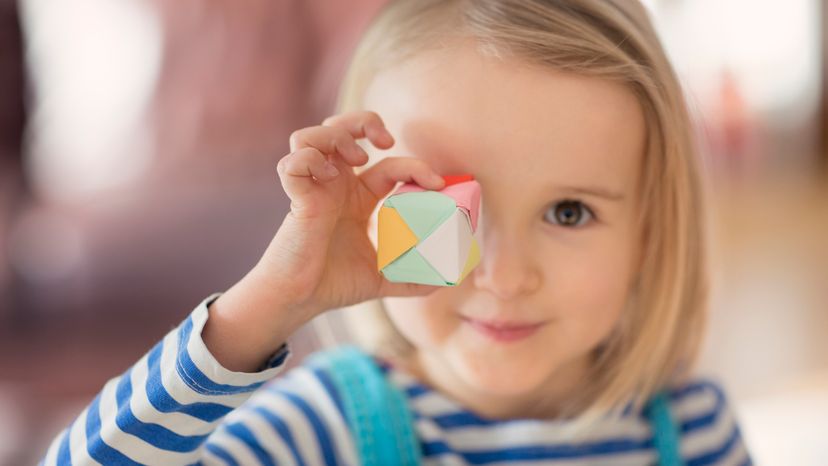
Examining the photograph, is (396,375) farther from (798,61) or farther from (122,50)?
(798,61)

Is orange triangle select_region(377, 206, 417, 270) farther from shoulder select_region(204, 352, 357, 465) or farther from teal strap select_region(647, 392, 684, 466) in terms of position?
teal strap select_region(647, 392, 684, 466)

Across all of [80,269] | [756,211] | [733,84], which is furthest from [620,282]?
[756,211]

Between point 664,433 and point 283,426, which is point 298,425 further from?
point 664,433

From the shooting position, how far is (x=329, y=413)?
68cm

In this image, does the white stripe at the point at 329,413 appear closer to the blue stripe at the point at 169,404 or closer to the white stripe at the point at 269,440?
the white stripe at the point at 269,440

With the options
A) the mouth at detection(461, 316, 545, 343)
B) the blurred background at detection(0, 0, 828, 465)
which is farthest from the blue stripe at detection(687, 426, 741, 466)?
the blurred background at detection(0, 0, 828, 465)

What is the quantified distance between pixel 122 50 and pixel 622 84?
30.6 inches

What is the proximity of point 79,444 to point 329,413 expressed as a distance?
200mm

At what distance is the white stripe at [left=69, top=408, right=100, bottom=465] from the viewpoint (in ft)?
1.69

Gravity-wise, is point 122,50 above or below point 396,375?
above

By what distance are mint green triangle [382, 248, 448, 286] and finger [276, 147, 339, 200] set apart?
0.07 metres

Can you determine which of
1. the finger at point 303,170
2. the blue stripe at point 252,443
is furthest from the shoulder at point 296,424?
the finger at point 303,170

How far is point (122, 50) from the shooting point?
1156 mm

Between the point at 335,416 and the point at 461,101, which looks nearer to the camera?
the point at 461,101
